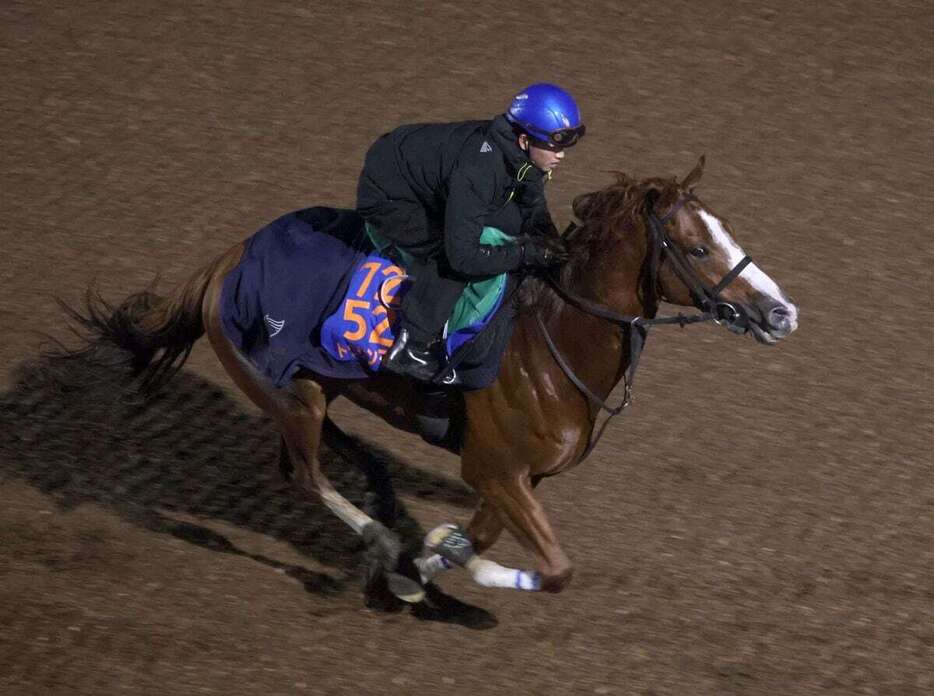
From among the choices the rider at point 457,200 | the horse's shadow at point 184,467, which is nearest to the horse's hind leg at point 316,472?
the horse's shadow at point 184,467

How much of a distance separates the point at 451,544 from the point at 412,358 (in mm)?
901

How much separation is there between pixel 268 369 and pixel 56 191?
180 inches

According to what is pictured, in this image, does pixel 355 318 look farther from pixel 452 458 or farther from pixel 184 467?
pixel 184 467

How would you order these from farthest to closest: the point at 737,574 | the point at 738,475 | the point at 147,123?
the point at 147,123, the point at 738,475, the point at 737,574

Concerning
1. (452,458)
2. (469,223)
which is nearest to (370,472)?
(452,458)

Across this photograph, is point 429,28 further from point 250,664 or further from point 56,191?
point 250,664

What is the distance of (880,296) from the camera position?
978cm

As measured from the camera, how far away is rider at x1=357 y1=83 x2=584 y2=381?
243 inches

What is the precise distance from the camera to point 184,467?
329 inches

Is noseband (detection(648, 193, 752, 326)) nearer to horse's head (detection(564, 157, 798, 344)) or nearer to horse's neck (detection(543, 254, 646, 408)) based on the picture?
horse's head (detection(564, 157, 798, 344))

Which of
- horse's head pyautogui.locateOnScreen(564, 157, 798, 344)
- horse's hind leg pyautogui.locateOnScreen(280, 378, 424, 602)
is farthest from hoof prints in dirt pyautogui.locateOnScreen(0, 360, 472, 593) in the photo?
horse's head pyautogui.locateOnScreen(564, 157, 798, 344)

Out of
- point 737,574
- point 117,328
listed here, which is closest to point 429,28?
point 117,328

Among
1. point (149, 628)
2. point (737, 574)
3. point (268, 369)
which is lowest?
point (149, 628)

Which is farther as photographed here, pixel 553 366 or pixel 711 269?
pixel 553 366
